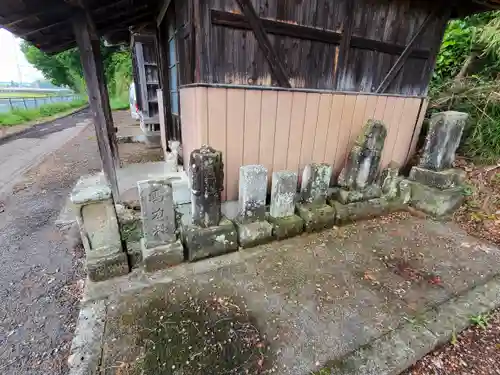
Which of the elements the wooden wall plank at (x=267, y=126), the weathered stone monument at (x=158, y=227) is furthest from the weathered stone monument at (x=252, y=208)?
the weathered stone monument at (x=158, y=227)

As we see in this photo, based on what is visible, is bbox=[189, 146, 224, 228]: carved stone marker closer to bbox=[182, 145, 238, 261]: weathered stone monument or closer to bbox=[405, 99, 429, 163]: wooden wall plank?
bbox=[182, 145, 238, 261]: weathered stone monument

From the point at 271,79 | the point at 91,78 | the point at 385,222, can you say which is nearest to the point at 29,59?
the point at 91,78

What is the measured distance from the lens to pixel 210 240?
2811mm

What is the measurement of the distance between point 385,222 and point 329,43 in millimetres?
2748

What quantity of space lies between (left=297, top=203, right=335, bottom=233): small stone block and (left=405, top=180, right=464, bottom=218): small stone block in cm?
161

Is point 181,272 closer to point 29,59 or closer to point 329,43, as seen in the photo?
point 329,43

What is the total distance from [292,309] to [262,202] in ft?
4.23

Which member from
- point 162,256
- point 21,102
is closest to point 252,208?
point 162,256

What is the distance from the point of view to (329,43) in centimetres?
342

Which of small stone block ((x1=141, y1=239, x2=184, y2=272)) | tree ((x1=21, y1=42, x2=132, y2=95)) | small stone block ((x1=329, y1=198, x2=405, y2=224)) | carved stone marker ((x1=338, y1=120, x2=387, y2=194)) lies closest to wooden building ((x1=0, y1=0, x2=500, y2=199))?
carved stone marker ((x1=338, y1=120, x2=387, y2=194))

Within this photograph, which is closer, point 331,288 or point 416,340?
point 416,340

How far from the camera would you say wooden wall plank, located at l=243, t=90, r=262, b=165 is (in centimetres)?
309

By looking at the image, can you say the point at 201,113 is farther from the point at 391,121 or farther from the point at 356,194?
the point at 391,121

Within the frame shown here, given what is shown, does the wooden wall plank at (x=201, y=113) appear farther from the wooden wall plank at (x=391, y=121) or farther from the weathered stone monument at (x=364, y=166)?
the wooden wall plank at (x=391, y=121)
